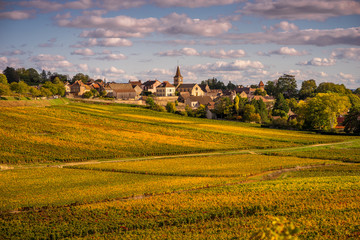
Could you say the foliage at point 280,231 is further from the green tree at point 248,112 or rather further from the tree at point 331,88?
the tree at point 331,88

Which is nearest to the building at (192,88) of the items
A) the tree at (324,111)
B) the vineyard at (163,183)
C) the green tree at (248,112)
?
the green tree at (248,112)

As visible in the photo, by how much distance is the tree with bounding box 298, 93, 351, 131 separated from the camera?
94750 mm

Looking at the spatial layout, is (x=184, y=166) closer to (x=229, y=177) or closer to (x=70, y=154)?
(x=229, y=177)

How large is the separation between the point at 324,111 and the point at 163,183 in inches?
2806

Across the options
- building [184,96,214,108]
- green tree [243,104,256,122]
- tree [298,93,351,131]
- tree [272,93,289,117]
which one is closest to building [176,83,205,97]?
building [184,96,214,108]

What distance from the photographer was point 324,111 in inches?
3693

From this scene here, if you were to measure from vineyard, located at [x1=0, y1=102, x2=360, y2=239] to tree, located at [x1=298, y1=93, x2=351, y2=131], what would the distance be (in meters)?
20.2

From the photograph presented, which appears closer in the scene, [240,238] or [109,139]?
[240,238]

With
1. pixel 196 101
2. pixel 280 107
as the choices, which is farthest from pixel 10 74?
pixel 280 107

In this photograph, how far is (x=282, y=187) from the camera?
32344mm

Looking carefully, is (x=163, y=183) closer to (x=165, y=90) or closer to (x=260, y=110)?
(x=260, y=110)

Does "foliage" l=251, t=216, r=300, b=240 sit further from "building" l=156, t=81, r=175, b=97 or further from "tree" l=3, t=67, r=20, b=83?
"tree" l=3, t=67, r=20, b=83

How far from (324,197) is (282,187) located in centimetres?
461

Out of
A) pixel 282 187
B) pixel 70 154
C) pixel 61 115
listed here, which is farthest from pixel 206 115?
pixel 282 187
